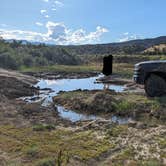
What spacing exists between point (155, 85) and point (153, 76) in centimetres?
39

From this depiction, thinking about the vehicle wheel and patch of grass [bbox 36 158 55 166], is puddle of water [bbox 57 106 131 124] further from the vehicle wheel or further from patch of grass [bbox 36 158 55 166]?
patch of grass [bbox 36 158 55 166]

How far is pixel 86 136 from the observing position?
32.9 feet

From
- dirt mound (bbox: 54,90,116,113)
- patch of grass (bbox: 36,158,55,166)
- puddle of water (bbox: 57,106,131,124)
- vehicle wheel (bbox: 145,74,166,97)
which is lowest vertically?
puddle of water (bbox: 57,106,131,124)

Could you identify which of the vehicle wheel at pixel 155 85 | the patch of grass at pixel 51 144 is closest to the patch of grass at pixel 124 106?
the vehicle wheel at pixel 155 85

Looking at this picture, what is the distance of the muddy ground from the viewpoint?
7.80m

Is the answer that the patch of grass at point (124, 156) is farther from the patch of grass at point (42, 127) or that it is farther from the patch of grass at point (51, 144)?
the patch of grass at point (42, 127)

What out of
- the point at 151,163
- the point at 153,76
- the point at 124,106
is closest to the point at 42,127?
the point at 124,106

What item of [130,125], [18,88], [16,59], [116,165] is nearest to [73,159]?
[116,165]

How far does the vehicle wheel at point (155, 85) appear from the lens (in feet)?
49.9

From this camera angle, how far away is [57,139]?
9.69 metres

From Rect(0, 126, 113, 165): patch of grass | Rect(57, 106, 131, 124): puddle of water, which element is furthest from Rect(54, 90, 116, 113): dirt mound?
Rect(0, 126, 113, 165): patch of grass

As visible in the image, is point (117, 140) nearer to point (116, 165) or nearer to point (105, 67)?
point (116, 165)

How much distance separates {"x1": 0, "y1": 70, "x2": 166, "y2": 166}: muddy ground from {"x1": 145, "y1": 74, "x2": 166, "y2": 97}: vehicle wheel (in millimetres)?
466

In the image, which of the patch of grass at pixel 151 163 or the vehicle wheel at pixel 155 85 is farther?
the vehicle wheel at pixel 155 85
